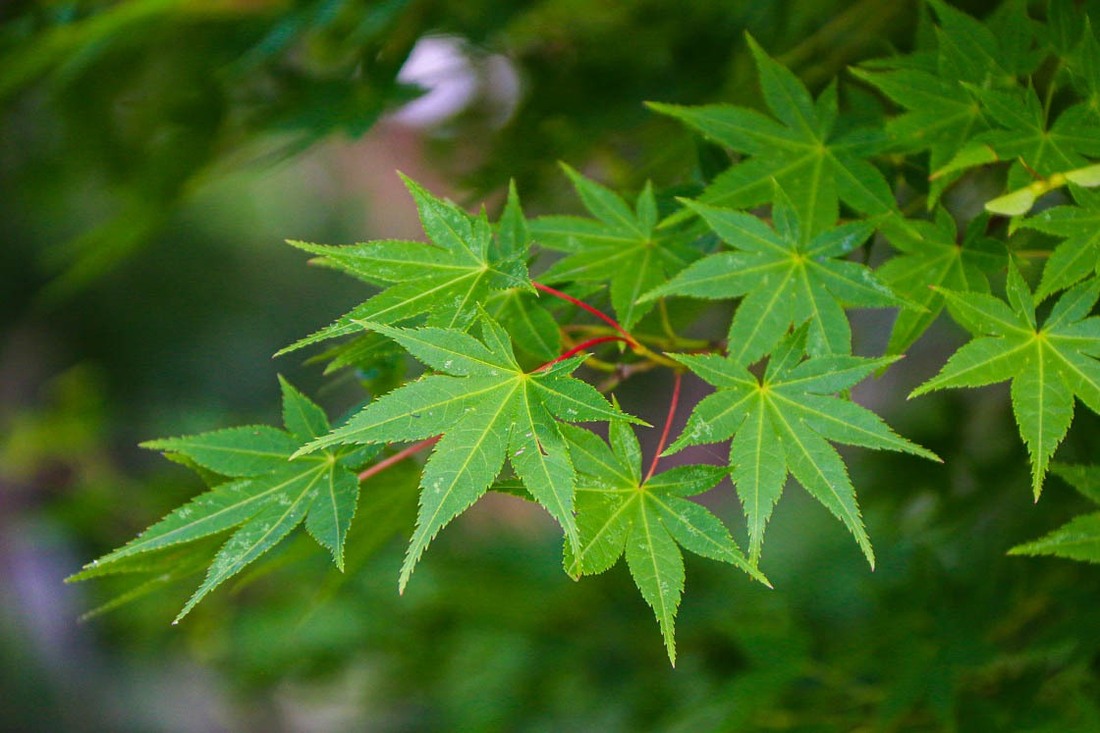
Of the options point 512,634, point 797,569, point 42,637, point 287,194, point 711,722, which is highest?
point 711,722

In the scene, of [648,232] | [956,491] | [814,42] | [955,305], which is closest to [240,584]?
[648,232]

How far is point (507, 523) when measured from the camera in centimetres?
206

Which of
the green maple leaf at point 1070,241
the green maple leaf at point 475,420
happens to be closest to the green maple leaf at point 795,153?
the green maple leaf at point 1070,241

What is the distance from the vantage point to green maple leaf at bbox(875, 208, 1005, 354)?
0.58 meters

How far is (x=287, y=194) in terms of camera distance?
13.7ft

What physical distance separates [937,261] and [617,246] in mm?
226

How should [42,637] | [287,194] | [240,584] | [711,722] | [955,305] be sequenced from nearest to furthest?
[955,305], [240,584], [711,722], [42,637], [287,194]

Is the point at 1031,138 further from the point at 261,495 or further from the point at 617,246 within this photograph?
the point at 261,495

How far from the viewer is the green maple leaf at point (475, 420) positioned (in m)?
0.47

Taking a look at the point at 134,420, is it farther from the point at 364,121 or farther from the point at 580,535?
the point at 580,535

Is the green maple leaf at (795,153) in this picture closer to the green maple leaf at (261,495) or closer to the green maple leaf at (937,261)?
the green maple leaf at (937,261)

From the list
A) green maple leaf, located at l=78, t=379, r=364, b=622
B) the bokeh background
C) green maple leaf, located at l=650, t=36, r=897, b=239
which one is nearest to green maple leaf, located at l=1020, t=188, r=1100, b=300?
green maple leaf, located at l=650, t=36, r=897, b=239

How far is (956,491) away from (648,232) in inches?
28.6

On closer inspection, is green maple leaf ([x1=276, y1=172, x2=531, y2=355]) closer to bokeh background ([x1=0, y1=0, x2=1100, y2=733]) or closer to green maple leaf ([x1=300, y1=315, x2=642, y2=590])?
green maple leaf ([x1=300, y1=315, x2=642, y2=590])
